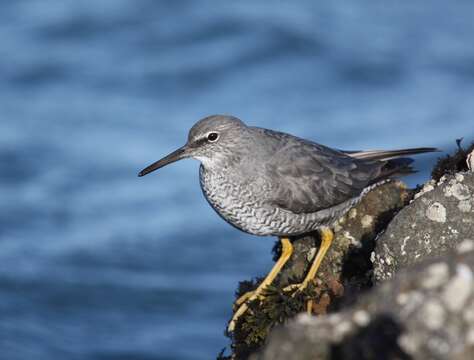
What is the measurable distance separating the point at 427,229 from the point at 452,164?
5.09ft

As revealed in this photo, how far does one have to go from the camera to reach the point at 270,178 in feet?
25.4

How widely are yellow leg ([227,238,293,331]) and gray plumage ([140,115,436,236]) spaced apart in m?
0.27

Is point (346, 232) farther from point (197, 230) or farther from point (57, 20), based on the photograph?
point (57, 20)

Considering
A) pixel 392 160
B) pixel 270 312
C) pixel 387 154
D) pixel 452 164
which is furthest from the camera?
pixel 387 154

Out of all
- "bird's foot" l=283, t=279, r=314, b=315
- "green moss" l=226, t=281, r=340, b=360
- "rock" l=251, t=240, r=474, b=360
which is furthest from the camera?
"green moss" l=226, t=281, r=340, b=360

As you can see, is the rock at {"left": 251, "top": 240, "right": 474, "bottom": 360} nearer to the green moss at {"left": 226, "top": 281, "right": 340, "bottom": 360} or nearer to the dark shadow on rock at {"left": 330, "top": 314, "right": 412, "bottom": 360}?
the dark shadow on rock at {"left": 330, "top": 314, "right": 412, "bottom": 360}

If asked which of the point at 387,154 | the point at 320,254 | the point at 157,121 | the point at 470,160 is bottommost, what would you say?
the point at 320,254

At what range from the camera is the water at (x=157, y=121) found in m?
13.3

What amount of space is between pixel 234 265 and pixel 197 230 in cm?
110

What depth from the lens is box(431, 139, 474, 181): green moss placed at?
7473 millimetres

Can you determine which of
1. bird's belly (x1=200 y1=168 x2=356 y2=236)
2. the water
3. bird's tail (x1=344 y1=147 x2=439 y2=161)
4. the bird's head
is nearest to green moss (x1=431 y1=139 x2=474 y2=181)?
bird's tail (x1=344 y1=147 x2=439 y2=161)

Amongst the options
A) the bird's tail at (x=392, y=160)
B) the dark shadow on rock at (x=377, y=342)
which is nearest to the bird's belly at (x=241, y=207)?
the bird's tail at (x=392, y=160)

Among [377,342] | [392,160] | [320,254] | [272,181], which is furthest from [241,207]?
[377,342]

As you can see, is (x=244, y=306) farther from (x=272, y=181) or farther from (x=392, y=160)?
(x=392, y=160)
